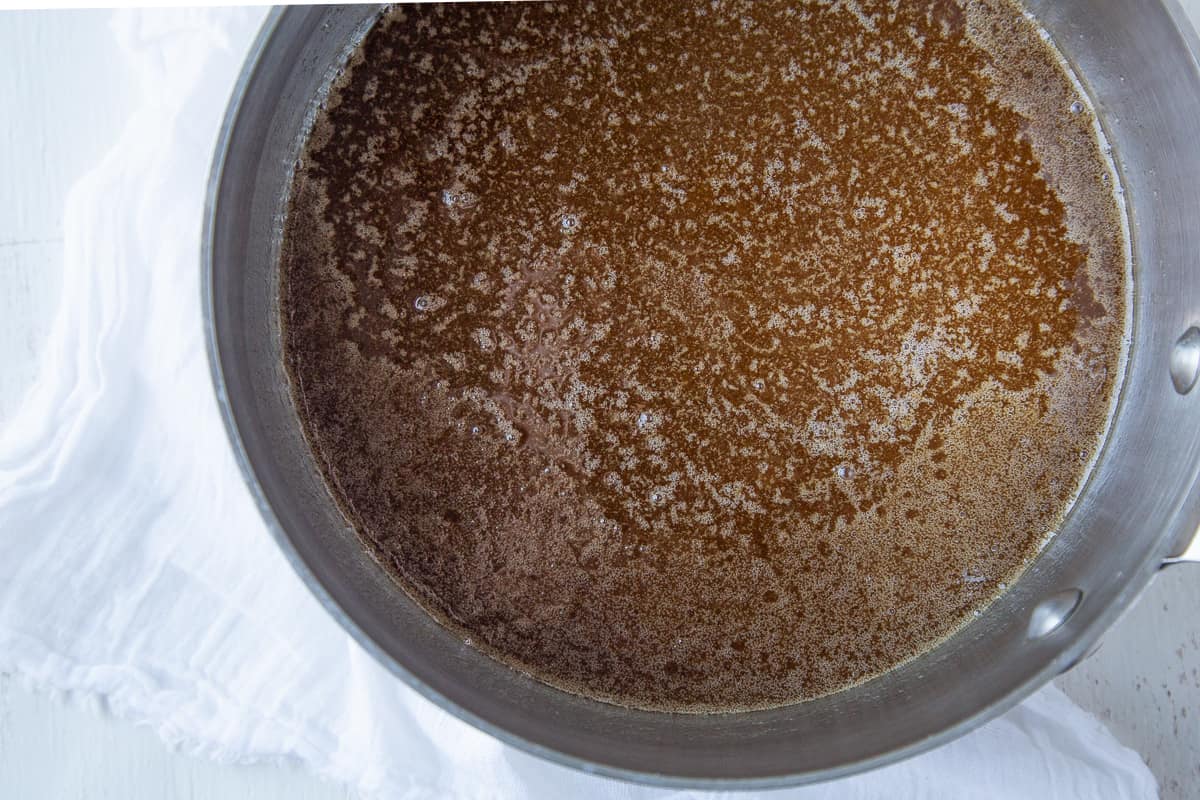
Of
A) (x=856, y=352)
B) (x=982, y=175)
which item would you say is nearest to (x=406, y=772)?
(x=856, y=352)

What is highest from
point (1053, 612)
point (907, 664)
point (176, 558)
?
point (1053, 612)

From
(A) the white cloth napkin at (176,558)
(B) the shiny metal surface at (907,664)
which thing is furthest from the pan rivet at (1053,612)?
(A) the white cloth napkin at (176,558)

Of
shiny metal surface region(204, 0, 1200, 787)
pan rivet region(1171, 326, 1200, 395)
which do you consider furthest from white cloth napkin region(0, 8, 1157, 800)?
pan rivet region(1171, 326, 1200, 395)

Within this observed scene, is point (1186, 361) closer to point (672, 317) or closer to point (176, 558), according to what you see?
point (672, 317)

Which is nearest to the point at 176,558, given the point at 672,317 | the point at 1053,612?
the point at 672,317

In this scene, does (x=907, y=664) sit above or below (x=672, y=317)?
below

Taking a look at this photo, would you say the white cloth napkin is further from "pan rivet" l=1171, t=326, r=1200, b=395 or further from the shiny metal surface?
"pan rivet" l=1171, t=326, r=1200, b=395
